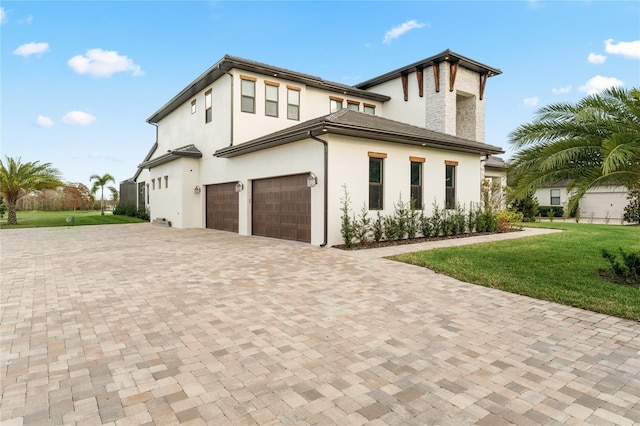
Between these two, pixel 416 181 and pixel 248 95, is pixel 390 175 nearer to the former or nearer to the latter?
pixel 416 181

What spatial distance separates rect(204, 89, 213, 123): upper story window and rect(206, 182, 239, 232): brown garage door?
3474mm

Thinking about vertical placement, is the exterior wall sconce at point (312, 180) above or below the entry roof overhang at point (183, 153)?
below

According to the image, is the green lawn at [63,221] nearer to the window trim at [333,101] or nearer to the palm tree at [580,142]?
the window trim at [333,101]

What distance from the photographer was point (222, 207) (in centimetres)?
1714

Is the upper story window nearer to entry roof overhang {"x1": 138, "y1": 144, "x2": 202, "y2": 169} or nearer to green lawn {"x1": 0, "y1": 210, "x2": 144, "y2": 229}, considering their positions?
entry roof overhang {"x1": 138, "y1": 144, "x2": 202, "y2": 169}

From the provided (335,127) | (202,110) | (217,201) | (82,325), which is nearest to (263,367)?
(82,325)

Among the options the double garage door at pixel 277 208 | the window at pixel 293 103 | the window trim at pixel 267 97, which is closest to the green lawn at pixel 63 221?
the double garage door at pixel 277 208

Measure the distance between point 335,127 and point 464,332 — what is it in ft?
24.7

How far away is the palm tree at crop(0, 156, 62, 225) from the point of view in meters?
19.9

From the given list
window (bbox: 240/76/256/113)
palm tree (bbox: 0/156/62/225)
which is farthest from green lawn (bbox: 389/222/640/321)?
palm tree (bbox: 0/156/62/225)

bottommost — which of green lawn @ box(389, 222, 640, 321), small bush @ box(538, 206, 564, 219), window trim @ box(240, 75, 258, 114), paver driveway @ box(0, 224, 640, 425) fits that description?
paver driveway @ box(0, 224, 640, 425)

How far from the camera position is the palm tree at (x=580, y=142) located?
6215mm

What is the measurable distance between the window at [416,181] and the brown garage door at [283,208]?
411 centimetres

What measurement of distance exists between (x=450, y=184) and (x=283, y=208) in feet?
22.9
